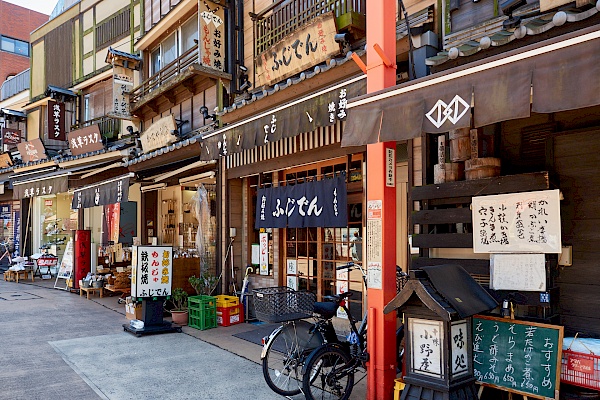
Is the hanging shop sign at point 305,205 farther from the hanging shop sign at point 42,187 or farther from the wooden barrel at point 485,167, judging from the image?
the hanging shop sign at point 42,187

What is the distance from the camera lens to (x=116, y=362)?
7.56m

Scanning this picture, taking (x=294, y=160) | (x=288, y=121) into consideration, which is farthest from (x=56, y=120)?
(x=288, y=121)

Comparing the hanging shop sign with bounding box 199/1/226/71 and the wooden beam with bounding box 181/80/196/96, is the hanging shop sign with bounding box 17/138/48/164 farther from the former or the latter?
the hanging shop sign with bounding box 199/1/226/71

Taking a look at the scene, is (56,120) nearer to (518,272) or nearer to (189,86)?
(189,86)

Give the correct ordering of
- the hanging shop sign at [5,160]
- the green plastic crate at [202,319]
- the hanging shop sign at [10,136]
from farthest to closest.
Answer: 1. the hanging shop sign at [5,160]
2. the hanging shop sign at [10,136]
3. the green plastic crate at [202,319]

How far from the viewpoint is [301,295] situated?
6027 millimetres

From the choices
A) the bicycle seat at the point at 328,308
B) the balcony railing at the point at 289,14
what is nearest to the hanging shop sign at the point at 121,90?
the balcony railing at the point at 289,14

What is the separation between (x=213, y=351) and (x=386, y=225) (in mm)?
4458

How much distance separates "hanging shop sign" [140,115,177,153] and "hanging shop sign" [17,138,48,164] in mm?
8615

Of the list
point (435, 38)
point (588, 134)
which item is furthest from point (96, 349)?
point (588, 134)

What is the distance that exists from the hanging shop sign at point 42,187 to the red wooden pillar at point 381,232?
14.0m

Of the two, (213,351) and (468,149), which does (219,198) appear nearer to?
(213,351)

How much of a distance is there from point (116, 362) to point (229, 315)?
3081mm

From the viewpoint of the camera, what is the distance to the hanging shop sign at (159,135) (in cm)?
1391
